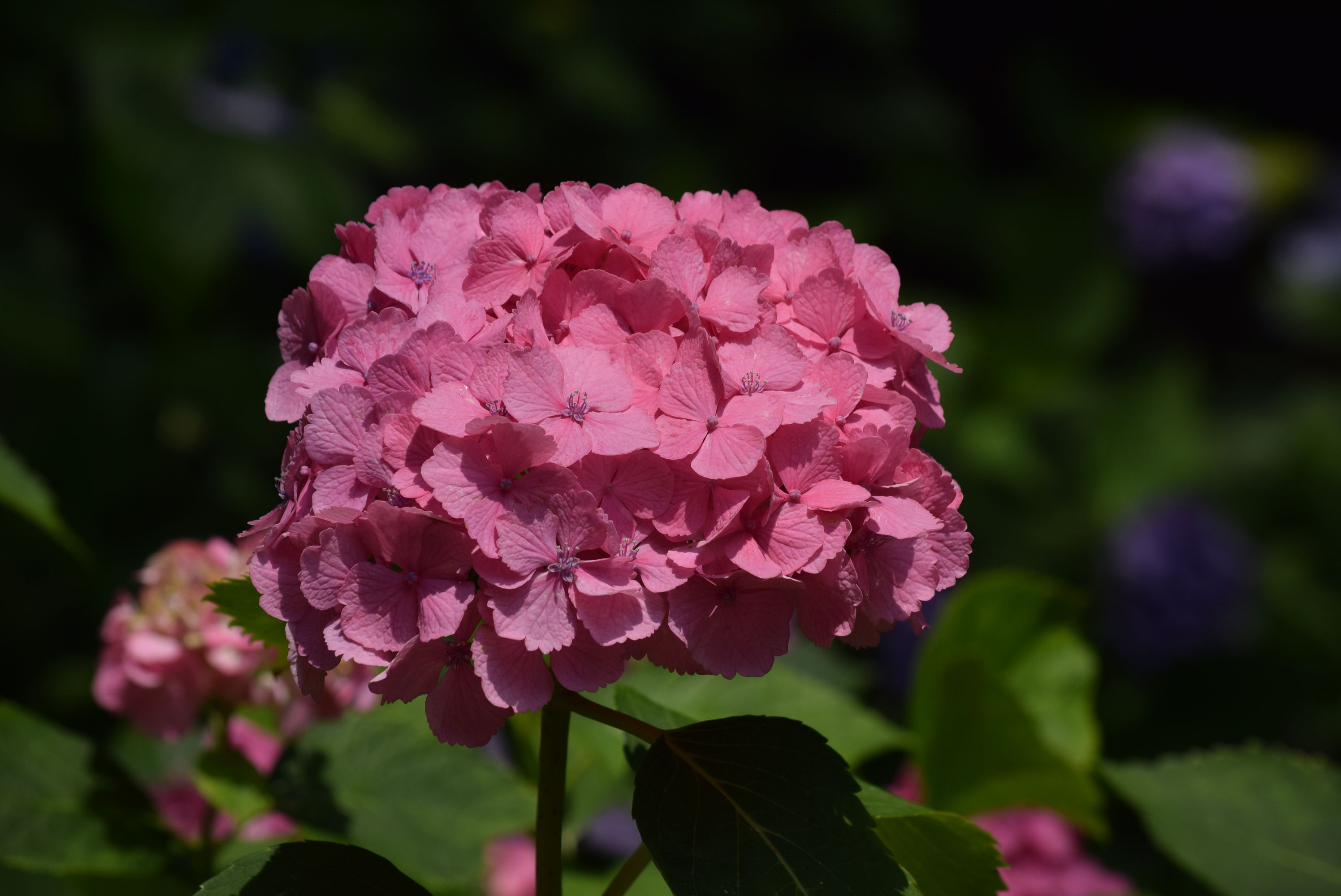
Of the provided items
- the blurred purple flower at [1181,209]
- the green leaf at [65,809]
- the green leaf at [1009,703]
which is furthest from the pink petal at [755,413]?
the blurred purple flower at [1181,209]

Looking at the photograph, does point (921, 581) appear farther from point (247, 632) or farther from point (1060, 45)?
point (1060, 45)

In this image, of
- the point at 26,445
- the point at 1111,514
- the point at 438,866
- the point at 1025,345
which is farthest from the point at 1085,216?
the point at 438,866

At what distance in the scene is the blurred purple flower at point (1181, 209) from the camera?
413 centimetres

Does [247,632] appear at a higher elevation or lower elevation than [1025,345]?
higher

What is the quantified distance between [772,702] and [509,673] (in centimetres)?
55

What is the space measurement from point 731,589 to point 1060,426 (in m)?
2.89

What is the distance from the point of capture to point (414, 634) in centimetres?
70

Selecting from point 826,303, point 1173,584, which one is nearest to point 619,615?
point 826,303

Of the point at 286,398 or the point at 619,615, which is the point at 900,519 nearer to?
the point at 619,615

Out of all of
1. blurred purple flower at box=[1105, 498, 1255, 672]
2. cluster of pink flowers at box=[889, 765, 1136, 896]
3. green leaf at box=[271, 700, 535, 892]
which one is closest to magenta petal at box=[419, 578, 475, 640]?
green leaf at box=[271, 700, 535, 892]

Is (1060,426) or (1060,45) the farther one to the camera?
(1060,45)

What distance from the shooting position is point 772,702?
1194 millimetres

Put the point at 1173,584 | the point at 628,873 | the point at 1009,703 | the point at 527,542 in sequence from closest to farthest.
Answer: the point at 527,542 → the point at 628,873 → the point at 1009,703 → the point at 1173,584

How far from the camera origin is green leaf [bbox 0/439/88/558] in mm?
1151
